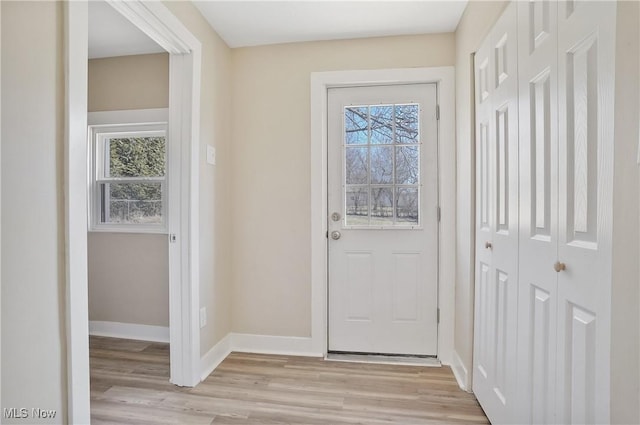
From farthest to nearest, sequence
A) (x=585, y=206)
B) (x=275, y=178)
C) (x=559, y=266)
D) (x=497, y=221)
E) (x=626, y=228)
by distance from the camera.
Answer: (x=275, y=178), (x=497, y=221), (x=559, y=266), (x=585, y=206), (x=626, y=228)

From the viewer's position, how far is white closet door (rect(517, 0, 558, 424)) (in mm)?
1104

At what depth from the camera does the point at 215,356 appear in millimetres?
2328

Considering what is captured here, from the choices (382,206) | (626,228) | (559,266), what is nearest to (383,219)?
(382,206)

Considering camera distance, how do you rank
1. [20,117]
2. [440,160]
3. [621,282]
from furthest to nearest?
1. [440,160]
2. [20,117]
3. [621,282]

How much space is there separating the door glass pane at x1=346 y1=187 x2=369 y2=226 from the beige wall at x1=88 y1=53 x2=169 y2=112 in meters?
1.77

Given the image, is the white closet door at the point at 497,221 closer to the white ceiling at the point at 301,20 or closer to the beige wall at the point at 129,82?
the white ceiling at the point at 301,20

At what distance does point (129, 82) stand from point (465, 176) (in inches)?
111

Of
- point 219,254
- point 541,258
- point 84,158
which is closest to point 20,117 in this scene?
point 84,158

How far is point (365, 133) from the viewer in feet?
8.10

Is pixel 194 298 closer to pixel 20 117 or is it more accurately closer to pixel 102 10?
pixel 20 117

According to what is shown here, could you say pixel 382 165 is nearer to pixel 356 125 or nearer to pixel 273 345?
pixel 356 125

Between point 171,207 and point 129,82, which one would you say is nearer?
point 171,207

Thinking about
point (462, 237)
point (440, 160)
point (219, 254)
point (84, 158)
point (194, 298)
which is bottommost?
point (194, 298)

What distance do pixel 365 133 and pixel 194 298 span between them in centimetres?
168
